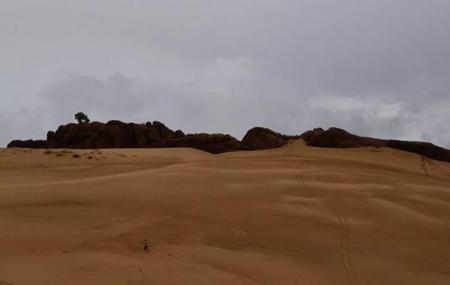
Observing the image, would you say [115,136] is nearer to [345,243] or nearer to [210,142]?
[210,142]

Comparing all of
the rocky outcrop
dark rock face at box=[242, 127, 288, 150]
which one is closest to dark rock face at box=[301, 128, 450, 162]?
the rocky outcrop

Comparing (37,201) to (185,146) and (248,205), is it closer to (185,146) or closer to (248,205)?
(248,205)

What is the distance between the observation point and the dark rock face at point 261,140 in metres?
18.3

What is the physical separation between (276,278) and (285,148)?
445 inches

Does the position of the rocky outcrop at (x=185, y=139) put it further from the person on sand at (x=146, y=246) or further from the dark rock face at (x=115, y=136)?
the person on sand at (x=146, y=246)

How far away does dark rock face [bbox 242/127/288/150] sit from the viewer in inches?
720

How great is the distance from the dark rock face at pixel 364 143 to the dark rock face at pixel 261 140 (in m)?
1.06

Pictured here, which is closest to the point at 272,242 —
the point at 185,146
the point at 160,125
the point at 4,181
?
the point at 4,181

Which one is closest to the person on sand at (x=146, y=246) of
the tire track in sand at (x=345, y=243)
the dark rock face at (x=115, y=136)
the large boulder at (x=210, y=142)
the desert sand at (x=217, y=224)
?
the desert sand at (x=217, y=224)

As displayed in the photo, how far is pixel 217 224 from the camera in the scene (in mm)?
8133

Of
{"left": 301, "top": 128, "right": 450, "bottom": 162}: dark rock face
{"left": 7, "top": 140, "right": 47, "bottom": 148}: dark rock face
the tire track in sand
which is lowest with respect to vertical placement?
the tire track in sand

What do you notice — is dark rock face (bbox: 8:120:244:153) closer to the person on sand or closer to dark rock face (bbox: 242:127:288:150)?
dark rock face (bbox: 242:127:288:150)

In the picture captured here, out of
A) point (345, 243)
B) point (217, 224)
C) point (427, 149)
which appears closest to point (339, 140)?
point (427, 149)

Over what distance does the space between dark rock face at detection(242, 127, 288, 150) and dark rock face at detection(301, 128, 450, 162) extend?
41.8 inches
